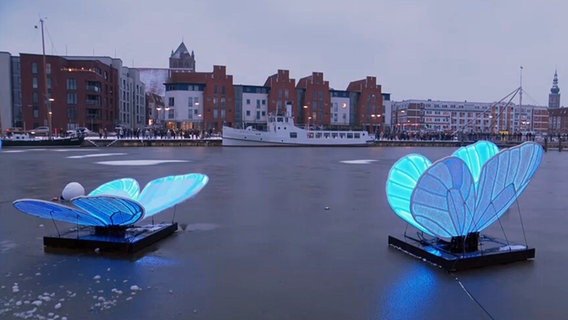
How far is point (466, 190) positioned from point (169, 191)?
17.0 ft

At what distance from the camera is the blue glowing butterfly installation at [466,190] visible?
609 cm

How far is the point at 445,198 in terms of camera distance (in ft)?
20.2

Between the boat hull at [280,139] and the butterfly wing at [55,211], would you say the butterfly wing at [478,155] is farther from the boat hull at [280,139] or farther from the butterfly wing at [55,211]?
the boat hull at [280,139]

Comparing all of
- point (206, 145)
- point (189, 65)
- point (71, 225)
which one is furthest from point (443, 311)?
point (189, 65)

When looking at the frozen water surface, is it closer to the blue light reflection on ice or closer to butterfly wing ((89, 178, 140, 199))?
the blue light reflection on ice

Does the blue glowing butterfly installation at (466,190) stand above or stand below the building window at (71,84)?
below

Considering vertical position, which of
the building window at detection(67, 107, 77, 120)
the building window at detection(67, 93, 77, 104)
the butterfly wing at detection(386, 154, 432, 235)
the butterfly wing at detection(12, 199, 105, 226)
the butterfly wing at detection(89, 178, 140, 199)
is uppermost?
the building window at detection(67, 93, 77, 104)

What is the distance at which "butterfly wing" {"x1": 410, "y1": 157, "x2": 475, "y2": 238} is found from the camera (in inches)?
239

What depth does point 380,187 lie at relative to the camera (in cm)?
1503

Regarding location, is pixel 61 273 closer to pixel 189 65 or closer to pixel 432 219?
pixel 432 219

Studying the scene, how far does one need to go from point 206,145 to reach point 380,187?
41.4 metres

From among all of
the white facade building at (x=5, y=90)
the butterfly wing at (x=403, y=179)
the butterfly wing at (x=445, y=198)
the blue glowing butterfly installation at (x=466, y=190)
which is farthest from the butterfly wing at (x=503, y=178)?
the white facade building at (x=5, y=90)

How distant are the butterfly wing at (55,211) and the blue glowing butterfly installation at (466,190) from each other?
5085 mm

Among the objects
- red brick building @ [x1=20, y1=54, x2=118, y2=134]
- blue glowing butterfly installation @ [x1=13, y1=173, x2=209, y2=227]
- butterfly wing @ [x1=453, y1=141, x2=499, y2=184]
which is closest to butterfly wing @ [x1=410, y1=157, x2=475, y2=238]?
butterfly wing @ [x1=453, y1=141, x2=499, y2=184]
